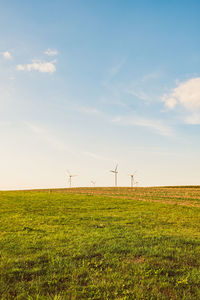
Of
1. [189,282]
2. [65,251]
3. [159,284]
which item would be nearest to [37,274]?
[65,251]

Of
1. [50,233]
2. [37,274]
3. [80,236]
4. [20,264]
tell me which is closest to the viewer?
[37,274]

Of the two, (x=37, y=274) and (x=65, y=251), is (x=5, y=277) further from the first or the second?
(x=65, y=251)

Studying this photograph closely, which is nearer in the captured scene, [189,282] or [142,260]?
[189,282]

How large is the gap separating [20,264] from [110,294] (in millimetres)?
4125

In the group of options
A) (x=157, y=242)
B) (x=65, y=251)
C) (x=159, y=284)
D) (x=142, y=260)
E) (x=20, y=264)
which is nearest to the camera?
(x=159, y=284)

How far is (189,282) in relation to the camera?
7.68 m

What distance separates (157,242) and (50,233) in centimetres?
694

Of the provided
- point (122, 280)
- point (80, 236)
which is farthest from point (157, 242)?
point (122, 280)

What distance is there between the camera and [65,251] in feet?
34.5

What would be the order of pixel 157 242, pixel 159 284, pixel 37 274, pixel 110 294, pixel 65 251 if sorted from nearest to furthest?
pixel 110 294
pixel 159 284
pixel 37 274
pixel 65 251
pixel 157 242

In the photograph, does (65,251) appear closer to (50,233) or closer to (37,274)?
(37,274)

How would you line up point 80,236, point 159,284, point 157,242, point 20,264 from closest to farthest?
point 159,284 → point 20,264 → point 157,242 → point 80,236

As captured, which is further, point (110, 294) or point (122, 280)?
point (122, 280)

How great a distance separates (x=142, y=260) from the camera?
954 cm
